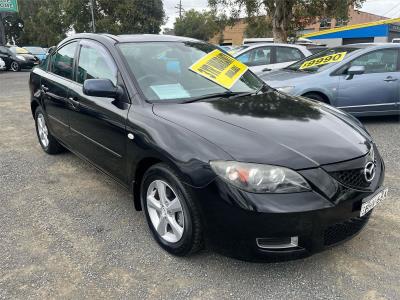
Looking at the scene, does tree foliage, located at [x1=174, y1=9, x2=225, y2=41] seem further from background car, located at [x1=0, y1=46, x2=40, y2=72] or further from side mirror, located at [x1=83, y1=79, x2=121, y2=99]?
side mirror, located at [x1=83, y1=79, x2=121, y2=99]

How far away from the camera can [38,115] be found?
17.5 feet

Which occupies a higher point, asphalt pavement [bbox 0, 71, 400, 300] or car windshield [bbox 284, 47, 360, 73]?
car windshield [bbox 284, 47, 360, 73]

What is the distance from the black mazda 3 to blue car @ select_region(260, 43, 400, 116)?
9.06ft

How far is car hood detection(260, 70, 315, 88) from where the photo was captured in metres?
6.41

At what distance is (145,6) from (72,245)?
3967 centimetres

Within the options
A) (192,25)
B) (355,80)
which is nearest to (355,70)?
(355,80)

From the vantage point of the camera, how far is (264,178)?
233 cm

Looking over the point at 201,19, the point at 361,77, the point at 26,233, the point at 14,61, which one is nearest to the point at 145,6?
the point at 14,61

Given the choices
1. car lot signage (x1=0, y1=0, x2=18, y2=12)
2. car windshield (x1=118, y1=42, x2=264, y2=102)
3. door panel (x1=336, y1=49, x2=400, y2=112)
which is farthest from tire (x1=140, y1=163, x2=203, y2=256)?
car lot signage (x1=0, y1=0, x2=18, y2=12)

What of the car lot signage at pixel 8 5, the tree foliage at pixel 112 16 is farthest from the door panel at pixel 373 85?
the tree foliage at pixel 112 16

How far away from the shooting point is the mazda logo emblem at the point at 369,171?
8.53 ft

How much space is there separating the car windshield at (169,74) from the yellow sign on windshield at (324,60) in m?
3.45

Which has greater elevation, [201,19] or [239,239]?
[201,19]

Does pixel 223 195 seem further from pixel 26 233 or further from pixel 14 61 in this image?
pixel 14 61
